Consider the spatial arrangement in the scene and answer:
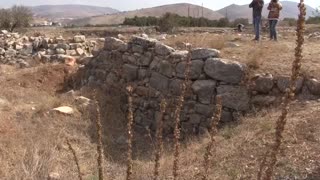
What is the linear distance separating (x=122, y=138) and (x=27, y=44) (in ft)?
29.2

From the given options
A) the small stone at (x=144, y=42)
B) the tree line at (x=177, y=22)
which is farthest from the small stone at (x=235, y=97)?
the tree line at (x=177, y=22)

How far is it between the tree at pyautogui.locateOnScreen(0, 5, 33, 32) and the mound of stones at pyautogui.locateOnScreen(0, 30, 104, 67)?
11097mm

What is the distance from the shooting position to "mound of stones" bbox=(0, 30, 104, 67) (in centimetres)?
1295

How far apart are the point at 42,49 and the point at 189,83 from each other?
27.3 feet

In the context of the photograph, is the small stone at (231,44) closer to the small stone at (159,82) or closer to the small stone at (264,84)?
the small stone at (159,82)

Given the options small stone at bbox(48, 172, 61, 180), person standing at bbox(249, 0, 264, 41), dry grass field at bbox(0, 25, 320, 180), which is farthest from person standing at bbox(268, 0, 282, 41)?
small stone at bbox(48, 172, 61, 180)

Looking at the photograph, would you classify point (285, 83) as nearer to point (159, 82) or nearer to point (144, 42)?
point (159, 82)

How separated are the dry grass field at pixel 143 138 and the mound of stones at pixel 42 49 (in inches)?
129

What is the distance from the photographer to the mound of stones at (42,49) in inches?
510

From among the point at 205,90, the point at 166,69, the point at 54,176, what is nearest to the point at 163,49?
the point at 166,69

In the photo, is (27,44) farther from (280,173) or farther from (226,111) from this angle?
(280,173)

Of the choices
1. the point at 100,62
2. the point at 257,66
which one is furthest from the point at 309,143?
the point at 100,62

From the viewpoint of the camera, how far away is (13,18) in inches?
1089

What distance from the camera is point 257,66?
7.30 metres
